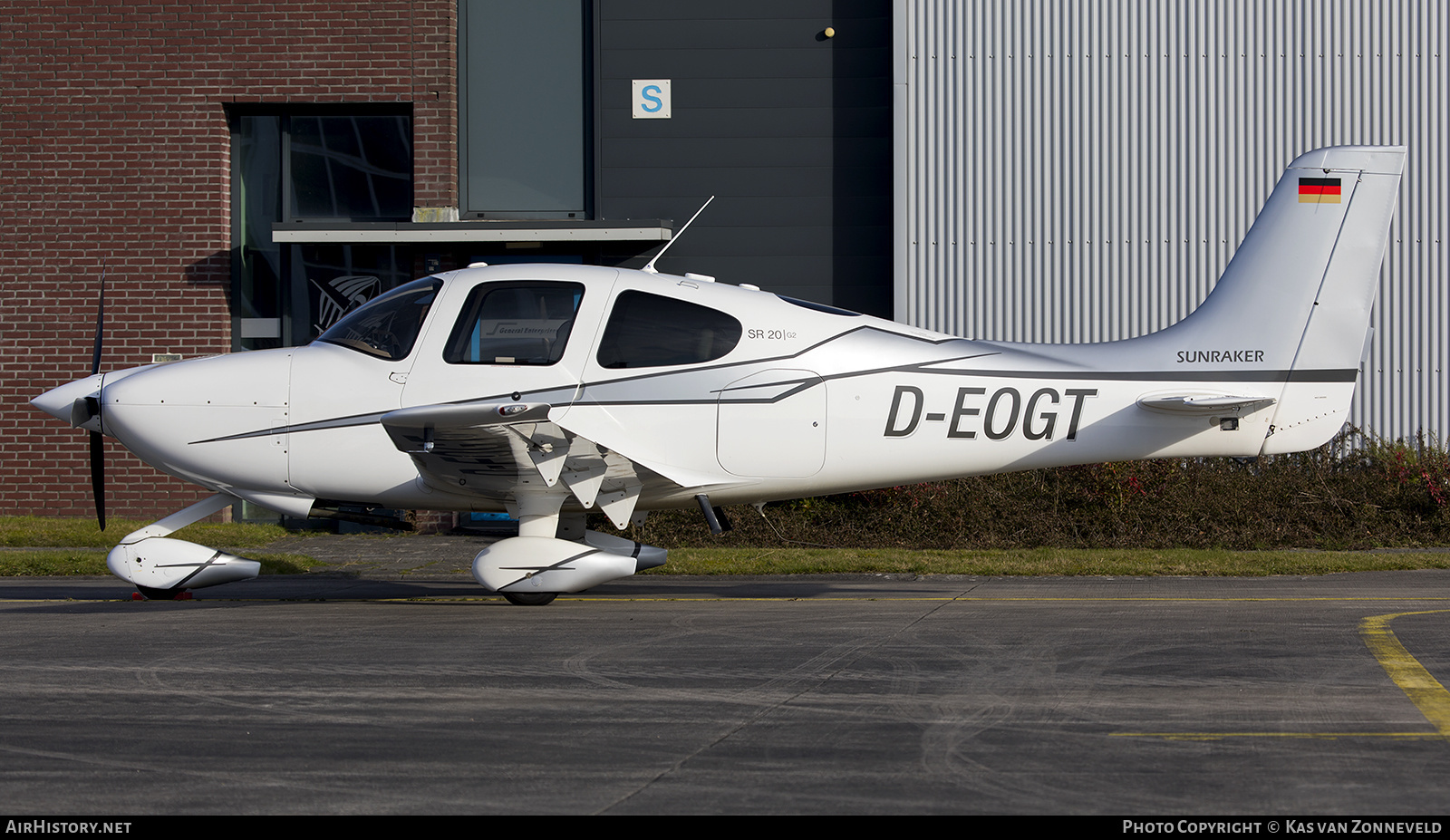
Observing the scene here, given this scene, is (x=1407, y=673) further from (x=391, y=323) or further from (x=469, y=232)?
(x=469, y=232)

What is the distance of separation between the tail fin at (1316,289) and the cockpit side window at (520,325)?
171 inches

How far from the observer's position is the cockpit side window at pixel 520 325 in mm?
8148

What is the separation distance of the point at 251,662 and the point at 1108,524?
9141mm

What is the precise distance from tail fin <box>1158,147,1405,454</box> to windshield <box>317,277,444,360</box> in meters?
5.33

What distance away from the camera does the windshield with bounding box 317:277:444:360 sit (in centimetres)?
821

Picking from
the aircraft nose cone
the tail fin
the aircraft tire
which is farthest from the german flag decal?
the aircraft nose cone

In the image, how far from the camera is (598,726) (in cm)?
483

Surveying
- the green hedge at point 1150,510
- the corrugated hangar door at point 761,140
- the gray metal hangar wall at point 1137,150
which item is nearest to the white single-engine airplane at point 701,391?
the green hedge at point 1150,510

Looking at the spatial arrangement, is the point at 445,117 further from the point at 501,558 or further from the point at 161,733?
the point at 161,733

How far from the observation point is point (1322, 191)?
319 inches

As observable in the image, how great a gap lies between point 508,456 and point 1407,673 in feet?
16.9

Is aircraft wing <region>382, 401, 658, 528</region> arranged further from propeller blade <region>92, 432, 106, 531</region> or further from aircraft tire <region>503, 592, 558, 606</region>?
propeller blade <region>92, 432, 106, 531</region>

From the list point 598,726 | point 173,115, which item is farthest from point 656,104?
point 598,726

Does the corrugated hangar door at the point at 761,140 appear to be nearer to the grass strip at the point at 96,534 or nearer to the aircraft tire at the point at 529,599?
the grass strip at the point at 96,534
